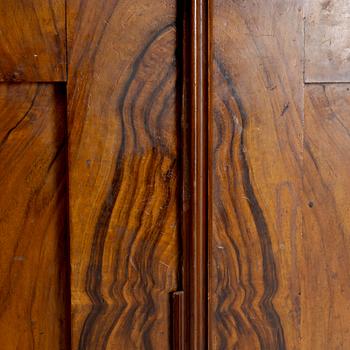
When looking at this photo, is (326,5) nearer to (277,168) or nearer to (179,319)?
(277,168)

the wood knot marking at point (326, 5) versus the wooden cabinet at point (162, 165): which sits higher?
the wood knot marking at point (326, 5)

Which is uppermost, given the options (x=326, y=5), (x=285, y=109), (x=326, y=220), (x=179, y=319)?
(x=326, y=5)

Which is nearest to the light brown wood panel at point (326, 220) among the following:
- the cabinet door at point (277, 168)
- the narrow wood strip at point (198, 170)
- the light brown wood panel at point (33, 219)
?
the cabinet door at point (277, 168)

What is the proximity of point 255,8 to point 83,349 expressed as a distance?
479 mm

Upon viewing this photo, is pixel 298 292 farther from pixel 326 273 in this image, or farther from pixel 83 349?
pixel 83 349

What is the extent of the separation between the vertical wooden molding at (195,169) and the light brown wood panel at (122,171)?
2cm

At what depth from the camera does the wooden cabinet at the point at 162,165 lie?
71 cm

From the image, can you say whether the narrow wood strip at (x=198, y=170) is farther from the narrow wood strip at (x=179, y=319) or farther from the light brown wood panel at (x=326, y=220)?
the light brown wood panel at (x=326, y=220)

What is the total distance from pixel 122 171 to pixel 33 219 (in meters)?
0.12

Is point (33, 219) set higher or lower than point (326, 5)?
lower

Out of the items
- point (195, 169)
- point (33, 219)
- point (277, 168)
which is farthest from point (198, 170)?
point (33, 219)

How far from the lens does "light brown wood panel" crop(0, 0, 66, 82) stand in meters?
0.68

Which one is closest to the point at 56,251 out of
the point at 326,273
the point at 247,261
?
the point at 247,261

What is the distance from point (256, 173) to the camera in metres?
0.75
